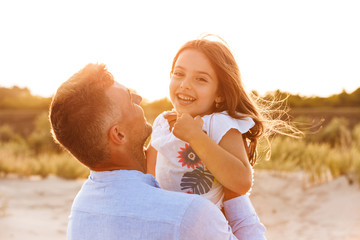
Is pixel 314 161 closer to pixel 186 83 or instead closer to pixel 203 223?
pixel 186 83

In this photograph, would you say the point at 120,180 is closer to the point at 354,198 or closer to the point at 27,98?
the point at 354,198

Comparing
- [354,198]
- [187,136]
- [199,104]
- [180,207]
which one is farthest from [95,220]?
[354,198]

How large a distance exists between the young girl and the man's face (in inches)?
8.8

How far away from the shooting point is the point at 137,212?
73.8 inches

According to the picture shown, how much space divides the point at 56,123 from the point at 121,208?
0.54 meters

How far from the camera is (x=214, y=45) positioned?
2854 millimetres

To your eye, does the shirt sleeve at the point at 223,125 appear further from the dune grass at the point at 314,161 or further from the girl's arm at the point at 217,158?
the dune grass at the point at 314,161

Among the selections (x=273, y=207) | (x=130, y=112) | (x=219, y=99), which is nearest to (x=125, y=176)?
(x=130, y=112)

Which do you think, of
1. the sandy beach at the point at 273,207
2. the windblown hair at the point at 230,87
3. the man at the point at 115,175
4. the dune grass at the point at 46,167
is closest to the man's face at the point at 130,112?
the man at the point at 115,175

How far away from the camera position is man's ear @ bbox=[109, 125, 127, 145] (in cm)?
212

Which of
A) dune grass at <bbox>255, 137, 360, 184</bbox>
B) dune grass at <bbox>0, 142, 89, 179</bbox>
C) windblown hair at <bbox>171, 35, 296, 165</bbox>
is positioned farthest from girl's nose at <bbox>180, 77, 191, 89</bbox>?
dune grass at <bbox>0, 142, 89, 179</bbox>

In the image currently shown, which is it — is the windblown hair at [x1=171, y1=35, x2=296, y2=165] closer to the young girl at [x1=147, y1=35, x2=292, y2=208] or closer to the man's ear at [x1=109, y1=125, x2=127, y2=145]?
the young girl at [x1=147, y1=35, x2=292, y2=208]

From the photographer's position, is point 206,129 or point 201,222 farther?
point 206,129

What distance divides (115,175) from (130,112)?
36 centimetres
